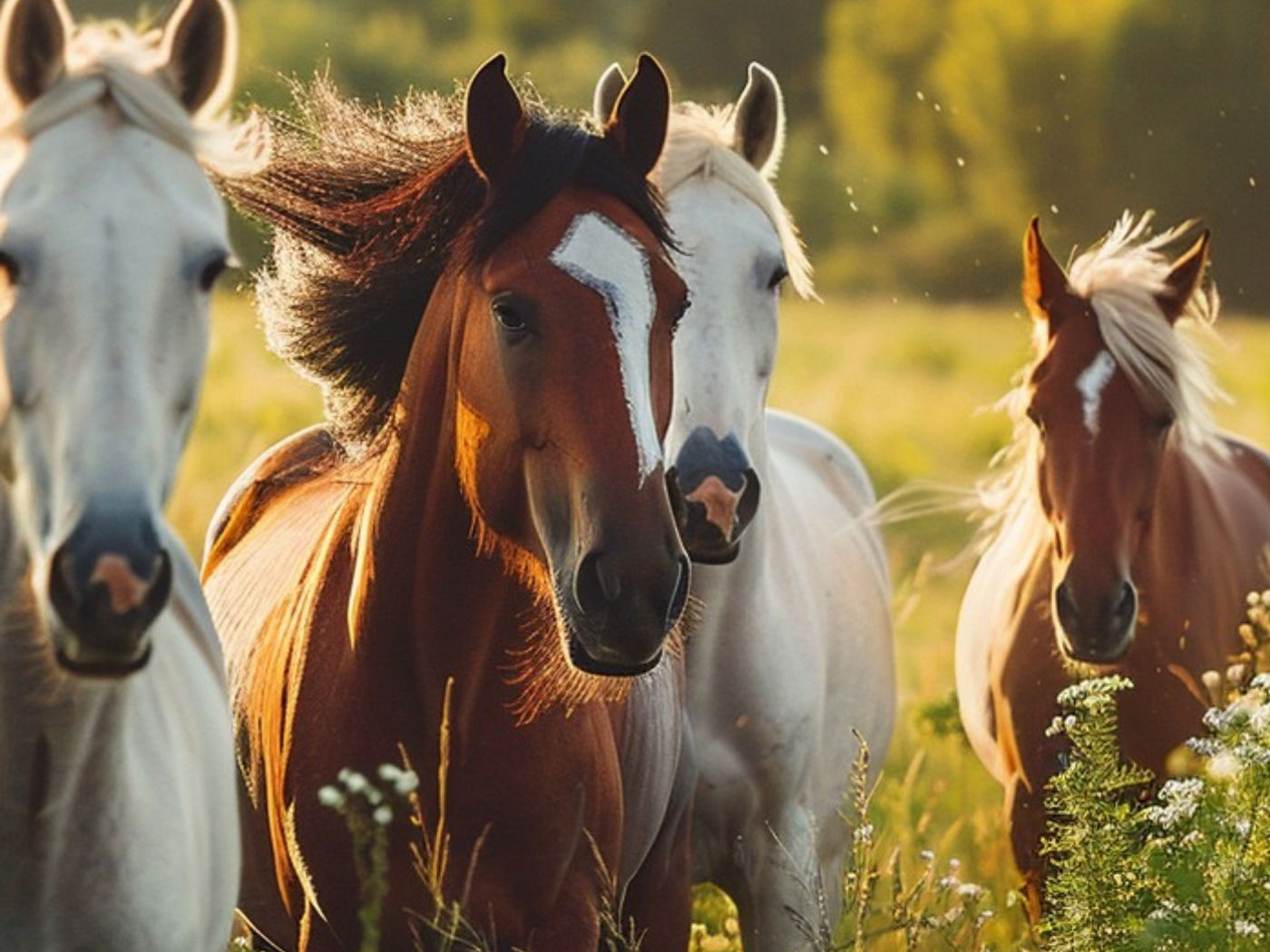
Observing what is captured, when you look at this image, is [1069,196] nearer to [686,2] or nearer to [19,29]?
[686,2]

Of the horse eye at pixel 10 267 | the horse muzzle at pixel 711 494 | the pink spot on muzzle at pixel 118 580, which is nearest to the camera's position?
the pink spot on muzzle at pixel 118 580

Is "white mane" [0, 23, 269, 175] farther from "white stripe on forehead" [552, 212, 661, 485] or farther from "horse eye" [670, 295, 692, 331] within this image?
"horse eye" [670, 295, 692, 331]

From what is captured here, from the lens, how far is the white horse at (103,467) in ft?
9.92

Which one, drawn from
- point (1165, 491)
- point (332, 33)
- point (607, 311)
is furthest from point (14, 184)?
point (332, 33)

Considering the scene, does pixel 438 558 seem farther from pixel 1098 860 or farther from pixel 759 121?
pixel 759 121

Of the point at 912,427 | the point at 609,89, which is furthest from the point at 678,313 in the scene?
the point at 912,427

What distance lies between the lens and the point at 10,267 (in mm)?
3135

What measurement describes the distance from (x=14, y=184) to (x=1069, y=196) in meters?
47.7

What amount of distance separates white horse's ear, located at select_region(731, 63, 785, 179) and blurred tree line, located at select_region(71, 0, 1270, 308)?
34.0 m

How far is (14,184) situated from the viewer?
320 cm

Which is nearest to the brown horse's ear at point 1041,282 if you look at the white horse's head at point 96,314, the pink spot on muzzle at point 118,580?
the white horse's head at point 96,314

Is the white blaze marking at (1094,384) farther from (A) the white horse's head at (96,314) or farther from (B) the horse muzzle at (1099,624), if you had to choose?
(A) the white horse's head at (96,314)

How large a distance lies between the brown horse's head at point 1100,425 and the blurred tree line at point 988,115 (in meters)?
34.0

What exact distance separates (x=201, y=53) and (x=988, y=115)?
4781 cm
